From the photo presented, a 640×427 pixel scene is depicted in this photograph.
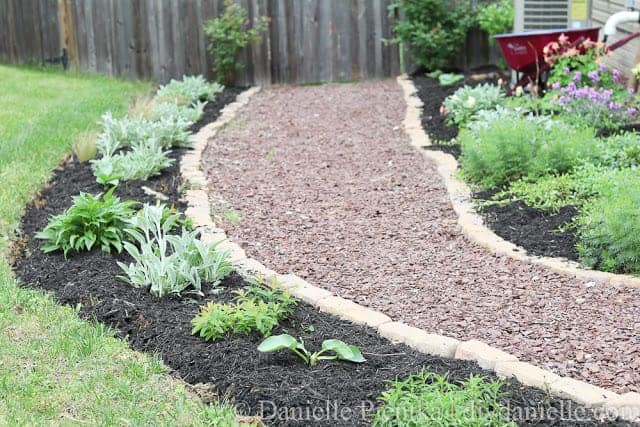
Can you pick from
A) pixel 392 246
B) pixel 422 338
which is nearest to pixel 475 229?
pixel 392 246

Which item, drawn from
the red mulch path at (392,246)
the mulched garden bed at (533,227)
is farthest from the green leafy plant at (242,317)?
the mulched garden bed at (533,227)

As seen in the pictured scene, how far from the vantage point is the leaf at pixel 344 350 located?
Answer: 4.08 metres

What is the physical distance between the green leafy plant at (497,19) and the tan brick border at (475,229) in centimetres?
288

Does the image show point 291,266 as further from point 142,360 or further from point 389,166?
point 389,166

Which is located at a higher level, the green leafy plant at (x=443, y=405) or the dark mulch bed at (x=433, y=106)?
the dark mulch bed at (x=433, y=106)

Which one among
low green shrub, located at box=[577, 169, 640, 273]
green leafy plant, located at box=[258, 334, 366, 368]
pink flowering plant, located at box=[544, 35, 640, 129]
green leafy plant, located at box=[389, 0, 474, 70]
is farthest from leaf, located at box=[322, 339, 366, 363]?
green leafy plant, located at box=[389, 0, 474, 70]

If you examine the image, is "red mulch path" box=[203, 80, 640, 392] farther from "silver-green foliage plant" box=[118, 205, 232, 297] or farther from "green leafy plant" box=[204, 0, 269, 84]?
"green leafy plant" box=[204, 0, 269, 84]

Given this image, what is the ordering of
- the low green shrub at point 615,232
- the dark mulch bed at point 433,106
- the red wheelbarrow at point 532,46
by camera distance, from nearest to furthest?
the low green shrub at point 615,232, the dark mulch bed at point 433,106, the red wheelbarrow at point 532,46

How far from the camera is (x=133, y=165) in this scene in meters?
7.30

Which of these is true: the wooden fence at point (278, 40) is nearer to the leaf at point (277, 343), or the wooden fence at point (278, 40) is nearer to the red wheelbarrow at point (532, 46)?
the red wheelbarrow at point (532, 46)

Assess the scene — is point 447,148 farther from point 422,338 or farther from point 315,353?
point 315,353

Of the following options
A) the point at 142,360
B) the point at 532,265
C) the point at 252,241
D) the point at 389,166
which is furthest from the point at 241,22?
the point at 142,360

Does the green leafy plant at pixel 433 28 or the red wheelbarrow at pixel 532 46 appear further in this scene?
the green leafy plant at pixel 433 28

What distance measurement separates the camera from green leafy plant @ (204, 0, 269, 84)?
1196cm
